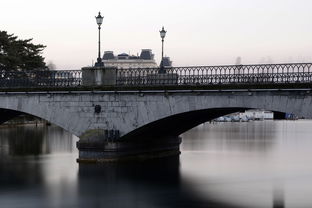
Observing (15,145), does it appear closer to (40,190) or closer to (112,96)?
(112,96)

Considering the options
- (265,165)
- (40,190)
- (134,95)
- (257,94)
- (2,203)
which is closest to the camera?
(2,203)

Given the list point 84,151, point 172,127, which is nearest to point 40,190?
point 84,151

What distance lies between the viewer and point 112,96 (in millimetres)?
34219

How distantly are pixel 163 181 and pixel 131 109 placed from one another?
18.1ft

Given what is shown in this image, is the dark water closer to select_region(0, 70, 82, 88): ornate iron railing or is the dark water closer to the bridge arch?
the bridge arch

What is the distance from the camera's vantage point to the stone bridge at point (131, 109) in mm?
29875

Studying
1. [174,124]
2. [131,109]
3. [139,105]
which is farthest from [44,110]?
[174,124]

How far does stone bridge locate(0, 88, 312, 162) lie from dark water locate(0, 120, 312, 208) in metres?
1.47

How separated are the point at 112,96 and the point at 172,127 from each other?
563 cm

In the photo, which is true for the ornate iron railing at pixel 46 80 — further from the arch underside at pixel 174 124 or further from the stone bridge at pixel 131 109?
the arch underside at pixel 174 124

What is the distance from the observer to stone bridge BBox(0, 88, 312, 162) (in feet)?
98.0

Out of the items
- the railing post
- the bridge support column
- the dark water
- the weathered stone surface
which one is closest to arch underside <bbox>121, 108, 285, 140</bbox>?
the bridge support column

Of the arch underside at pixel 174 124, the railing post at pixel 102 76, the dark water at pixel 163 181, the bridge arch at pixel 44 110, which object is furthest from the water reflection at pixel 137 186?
the railing post at pixel 102 76

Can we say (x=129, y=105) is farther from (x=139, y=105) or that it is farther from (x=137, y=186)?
(x=137, y=186)
